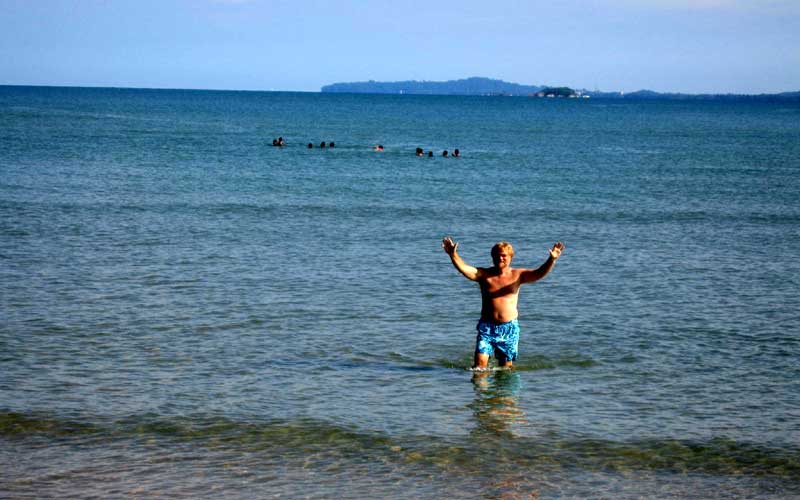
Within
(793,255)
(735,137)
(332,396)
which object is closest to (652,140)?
(735,137)

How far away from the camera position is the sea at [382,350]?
951 centimetres

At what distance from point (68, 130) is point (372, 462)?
206ft

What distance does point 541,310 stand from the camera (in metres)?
16.6

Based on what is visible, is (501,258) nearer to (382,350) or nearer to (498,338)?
(498,338)

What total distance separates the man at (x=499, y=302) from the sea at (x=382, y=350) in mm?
387

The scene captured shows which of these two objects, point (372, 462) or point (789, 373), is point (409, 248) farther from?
point (372, 462)

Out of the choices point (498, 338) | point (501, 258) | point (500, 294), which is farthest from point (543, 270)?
point (498, 338)

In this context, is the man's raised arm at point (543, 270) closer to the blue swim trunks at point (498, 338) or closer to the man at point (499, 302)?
the man at point (499, 302)

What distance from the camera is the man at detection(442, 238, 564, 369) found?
1165 centimetres

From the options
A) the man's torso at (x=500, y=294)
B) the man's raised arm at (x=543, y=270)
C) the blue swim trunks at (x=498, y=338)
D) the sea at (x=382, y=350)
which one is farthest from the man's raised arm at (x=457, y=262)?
the sea at (x=382, y=350)

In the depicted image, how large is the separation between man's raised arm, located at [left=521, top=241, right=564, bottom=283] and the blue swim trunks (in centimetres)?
71

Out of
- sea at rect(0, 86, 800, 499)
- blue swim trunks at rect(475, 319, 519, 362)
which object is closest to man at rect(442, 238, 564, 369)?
blue swim trunks at rect(475, 319, 519, 362)

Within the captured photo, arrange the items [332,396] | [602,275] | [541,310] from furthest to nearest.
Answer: [602,275] → [541,310] → [332,396]

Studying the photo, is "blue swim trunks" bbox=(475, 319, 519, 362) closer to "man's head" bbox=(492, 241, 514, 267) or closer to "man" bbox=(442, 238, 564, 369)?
"man" bbox=(442, 238, 564, 369)
